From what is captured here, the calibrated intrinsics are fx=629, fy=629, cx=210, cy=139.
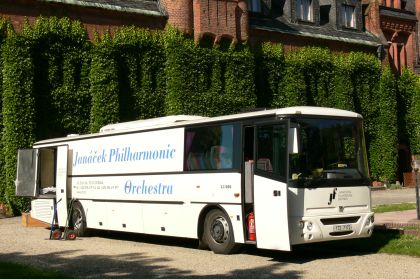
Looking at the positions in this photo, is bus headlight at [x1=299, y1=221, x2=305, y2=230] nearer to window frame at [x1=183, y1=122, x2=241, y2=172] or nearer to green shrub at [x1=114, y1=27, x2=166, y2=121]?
window frame at [x1=183, y1=122, x2=241, y2=172]

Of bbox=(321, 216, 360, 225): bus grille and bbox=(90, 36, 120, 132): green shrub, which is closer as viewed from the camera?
bbox=(321, 216, 360, 225): bus grille

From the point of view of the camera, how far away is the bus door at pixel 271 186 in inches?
434

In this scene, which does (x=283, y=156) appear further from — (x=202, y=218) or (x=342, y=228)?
(x=202, y=218)

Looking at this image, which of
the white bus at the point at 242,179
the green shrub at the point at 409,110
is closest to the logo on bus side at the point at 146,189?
the white bus at the point at 242,179

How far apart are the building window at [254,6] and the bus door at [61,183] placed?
1827 cm

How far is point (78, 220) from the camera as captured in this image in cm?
1708

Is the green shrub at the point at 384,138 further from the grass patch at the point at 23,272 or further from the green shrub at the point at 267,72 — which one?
the grass patch at the point at 23,272

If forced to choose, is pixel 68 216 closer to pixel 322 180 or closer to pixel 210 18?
pixel 322 180

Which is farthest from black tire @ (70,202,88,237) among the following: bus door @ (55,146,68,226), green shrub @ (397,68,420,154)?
green shrub @ (397,68,420,154)

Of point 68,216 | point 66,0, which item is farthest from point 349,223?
point 66,0

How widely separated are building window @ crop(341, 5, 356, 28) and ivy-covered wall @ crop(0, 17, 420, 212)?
13.8 ft

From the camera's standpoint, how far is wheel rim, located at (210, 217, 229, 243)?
1231 centimetres

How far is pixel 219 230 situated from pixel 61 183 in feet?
21.8

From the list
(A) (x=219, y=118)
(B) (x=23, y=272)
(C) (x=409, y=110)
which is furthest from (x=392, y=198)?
(B) (x=23, y=272)
